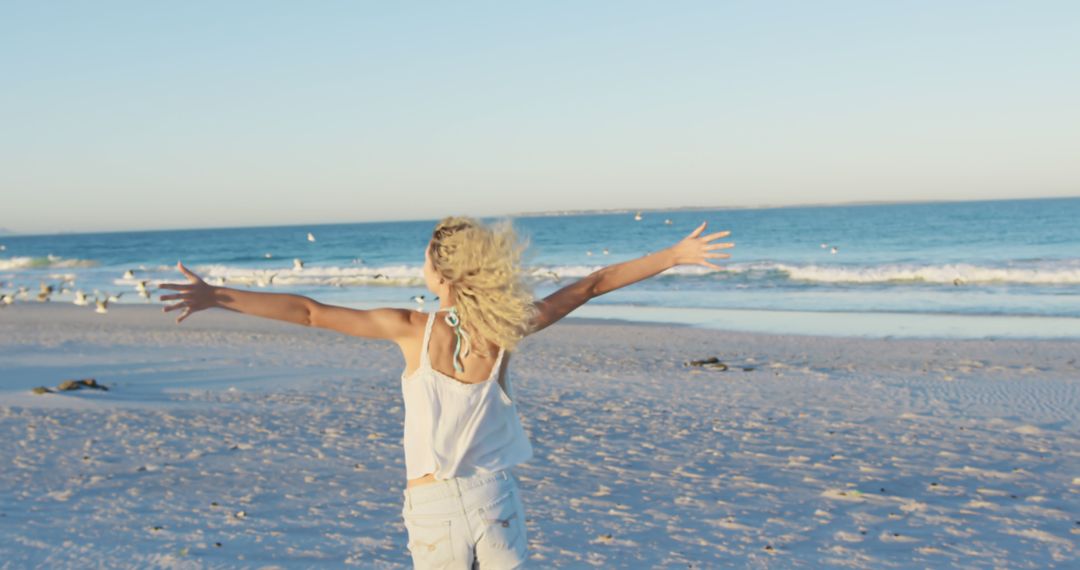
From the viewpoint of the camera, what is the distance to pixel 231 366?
564 inches

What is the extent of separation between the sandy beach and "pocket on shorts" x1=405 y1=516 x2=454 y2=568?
8.71 ft

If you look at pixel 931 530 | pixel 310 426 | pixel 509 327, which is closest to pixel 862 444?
pixel 931 530

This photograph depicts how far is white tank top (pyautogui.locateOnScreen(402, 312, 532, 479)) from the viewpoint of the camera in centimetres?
297

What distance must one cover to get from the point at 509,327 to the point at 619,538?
3.40m

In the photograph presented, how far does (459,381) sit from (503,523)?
456 mm

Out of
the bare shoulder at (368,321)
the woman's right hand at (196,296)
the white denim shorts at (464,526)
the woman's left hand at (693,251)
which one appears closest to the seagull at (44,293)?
the woman's right hand at (196,296)

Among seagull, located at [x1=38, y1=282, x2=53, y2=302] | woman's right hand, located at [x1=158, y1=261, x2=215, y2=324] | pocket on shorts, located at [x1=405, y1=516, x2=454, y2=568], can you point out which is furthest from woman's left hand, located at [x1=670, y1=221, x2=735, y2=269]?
seagull, located at [x1=38, y1=282, x2=53, y2=302]

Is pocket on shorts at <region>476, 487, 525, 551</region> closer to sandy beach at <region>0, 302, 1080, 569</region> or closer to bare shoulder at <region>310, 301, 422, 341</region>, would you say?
bare shoulder at <region>310, 301, 422, 341</region>

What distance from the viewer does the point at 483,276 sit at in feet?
9.48

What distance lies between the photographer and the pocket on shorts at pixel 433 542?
297 cm

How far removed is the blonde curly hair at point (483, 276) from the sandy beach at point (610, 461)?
300cm

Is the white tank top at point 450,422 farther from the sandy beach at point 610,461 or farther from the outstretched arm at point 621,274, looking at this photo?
the sandy beach at point 610,461

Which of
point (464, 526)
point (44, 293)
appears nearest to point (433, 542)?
point (464, 526)

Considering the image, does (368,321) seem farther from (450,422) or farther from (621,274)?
(621,274)
